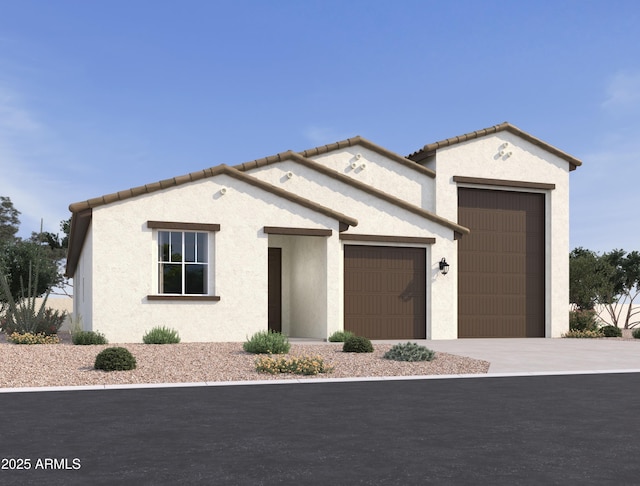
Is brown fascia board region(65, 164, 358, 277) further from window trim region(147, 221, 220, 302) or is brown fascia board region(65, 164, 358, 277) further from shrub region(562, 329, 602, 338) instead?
shrub region(562, 329, 602, 338)

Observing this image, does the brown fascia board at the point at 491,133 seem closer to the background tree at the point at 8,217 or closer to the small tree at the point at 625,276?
the small tree at the point at 625,276

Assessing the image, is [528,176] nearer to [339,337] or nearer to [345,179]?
[345,179]

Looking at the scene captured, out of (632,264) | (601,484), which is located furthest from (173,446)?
(632,264)

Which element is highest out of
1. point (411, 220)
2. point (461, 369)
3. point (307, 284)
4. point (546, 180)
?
point (546, 180)

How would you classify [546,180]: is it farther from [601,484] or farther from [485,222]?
[601,484]

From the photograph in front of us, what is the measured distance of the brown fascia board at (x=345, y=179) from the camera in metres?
24.2

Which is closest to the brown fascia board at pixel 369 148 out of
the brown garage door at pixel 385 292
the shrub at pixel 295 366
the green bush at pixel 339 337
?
the brown garage door at pixel 385 292

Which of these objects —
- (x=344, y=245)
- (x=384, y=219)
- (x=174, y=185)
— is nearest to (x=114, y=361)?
(x=174, y=185)

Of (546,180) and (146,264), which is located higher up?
(546,180)

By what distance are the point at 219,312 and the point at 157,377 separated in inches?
299

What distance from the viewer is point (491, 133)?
2712 cm

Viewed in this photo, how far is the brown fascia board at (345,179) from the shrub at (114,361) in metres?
11.1

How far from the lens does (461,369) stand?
15.1 m

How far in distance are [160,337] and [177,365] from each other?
5.16 metres
